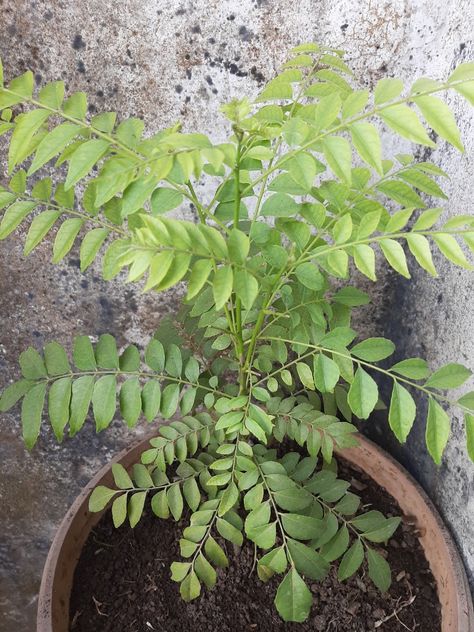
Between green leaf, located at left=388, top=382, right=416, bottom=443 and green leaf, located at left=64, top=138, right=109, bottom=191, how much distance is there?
0.56m

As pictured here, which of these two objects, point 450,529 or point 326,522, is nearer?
point 326,522

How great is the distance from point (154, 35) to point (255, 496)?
37.3 inches

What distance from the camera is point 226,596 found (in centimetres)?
124

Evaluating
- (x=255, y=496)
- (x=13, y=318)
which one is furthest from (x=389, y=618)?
(x=13, y=318)

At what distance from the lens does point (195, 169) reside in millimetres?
689

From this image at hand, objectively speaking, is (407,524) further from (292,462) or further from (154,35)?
(154,35)

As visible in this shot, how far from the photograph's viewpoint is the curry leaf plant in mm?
732

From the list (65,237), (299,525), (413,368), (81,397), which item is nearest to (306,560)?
(299,525)

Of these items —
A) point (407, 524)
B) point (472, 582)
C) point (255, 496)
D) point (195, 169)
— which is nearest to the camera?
point (195, 169)

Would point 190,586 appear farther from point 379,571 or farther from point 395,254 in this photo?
point 395,254

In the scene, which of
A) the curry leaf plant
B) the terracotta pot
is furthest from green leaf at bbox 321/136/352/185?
the terracotta pot

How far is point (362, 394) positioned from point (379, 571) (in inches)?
16.6

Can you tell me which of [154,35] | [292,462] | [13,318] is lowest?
[292,462]

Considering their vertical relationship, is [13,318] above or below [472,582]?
above
